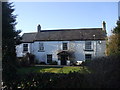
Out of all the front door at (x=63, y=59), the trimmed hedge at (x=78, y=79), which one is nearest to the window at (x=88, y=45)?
the front door at (x=63, y=59)

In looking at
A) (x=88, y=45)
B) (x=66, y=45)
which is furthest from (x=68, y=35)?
(x=88, y=45)

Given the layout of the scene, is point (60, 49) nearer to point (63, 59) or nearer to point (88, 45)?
point (63, 59)

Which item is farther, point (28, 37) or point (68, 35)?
point (28, 37)

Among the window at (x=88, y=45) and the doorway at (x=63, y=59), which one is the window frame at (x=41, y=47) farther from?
the window at (x=88, y=45)

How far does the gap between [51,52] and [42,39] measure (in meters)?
2.87

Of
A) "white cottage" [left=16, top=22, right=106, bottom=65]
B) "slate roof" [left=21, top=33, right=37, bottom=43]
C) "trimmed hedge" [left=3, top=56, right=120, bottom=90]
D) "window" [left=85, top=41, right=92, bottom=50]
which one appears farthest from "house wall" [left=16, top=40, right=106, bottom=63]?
"trimmed hedge" [left=3, top=56, right=120, bottom=90]

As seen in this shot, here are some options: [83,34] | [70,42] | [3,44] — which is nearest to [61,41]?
[70,42]

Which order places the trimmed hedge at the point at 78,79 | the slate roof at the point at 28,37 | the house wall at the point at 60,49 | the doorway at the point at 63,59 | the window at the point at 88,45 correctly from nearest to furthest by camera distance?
the trimmed hedge at the point at 78,79, the house wall at the point at 60,49, the window at the point at 88,45, the doorway at the point at 63,59, the slate roof at the point at 28,37

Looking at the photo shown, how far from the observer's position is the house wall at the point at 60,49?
111ft

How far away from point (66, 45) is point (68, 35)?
2.12m

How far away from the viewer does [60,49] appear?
35.1 meters

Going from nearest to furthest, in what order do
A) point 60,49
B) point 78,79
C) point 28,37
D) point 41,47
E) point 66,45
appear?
point 78,79
point 66,45
point 60,49
point 41,47
point 28,37

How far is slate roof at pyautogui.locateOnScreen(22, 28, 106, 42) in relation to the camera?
34.5 metres

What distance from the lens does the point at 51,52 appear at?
117 ft
